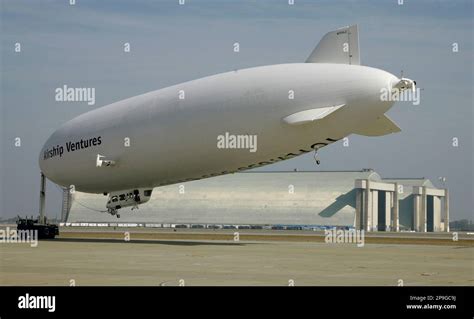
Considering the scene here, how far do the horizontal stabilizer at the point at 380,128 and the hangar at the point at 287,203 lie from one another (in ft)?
264

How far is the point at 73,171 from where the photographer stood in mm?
55969

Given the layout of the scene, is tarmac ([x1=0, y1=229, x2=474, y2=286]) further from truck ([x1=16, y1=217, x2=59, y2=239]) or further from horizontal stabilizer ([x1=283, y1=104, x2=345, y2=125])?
truck ([x1=16, y1=217, x2=59, y2=239])

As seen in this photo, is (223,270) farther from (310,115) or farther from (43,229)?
(43,229)

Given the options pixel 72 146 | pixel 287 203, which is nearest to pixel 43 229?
pixel 72 146

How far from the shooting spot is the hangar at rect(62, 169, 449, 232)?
127375 millimetres

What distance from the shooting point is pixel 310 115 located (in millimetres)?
40531

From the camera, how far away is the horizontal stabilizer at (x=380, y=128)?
4319 centimetres

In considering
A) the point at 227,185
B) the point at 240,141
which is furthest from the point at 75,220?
the point at 240,141

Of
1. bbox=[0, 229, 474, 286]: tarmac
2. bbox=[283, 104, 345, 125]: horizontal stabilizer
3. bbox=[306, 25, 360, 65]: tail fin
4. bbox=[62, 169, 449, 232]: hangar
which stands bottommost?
bbox=[0, 229, 474, 286]: tarmac

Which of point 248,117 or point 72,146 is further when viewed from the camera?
point 72,146

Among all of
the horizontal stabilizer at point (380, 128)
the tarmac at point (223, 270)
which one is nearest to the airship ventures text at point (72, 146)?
the tarmac at point (223, 270)

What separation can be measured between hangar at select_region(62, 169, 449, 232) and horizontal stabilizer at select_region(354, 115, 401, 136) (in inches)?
3171

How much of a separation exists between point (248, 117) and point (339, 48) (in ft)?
23.4

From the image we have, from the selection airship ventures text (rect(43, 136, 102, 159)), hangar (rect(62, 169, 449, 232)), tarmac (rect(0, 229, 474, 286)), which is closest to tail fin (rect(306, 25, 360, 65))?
tarmac (rect(0, 229, 474, 286))
